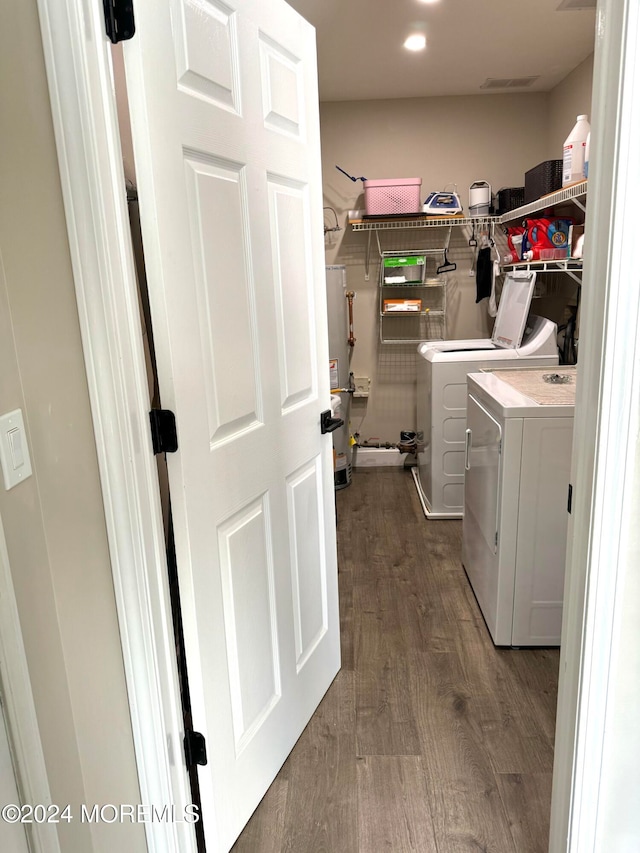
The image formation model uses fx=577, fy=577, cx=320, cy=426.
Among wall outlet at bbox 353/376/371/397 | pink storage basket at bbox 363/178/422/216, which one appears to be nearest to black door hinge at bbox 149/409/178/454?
pink storage basket at bbox 363/178/422/216

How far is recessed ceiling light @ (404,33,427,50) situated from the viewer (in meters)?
2.80

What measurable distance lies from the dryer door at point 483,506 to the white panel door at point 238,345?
0.72 meters

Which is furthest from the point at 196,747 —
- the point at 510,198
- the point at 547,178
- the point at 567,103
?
the point at 567,103

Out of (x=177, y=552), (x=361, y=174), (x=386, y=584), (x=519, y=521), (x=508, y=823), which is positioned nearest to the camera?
(x=177, y=552)

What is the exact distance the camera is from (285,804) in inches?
59.6

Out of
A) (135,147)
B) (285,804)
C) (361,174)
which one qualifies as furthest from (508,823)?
(361,174)

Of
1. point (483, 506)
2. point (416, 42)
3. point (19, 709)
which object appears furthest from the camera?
point (416, 42)

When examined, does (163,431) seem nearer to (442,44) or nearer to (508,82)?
(442,44)

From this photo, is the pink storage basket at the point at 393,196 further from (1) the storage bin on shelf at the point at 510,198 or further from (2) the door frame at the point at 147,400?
(2) the door frame at the point at 147,400

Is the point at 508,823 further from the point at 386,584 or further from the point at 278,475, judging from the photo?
the point at 386,584

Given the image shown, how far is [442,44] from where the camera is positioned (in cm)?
A: 291

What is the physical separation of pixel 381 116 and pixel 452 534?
2780 mm

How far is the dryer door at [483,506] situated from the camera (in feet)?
6.97

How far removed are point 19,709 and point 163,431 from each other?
51 centimetres
